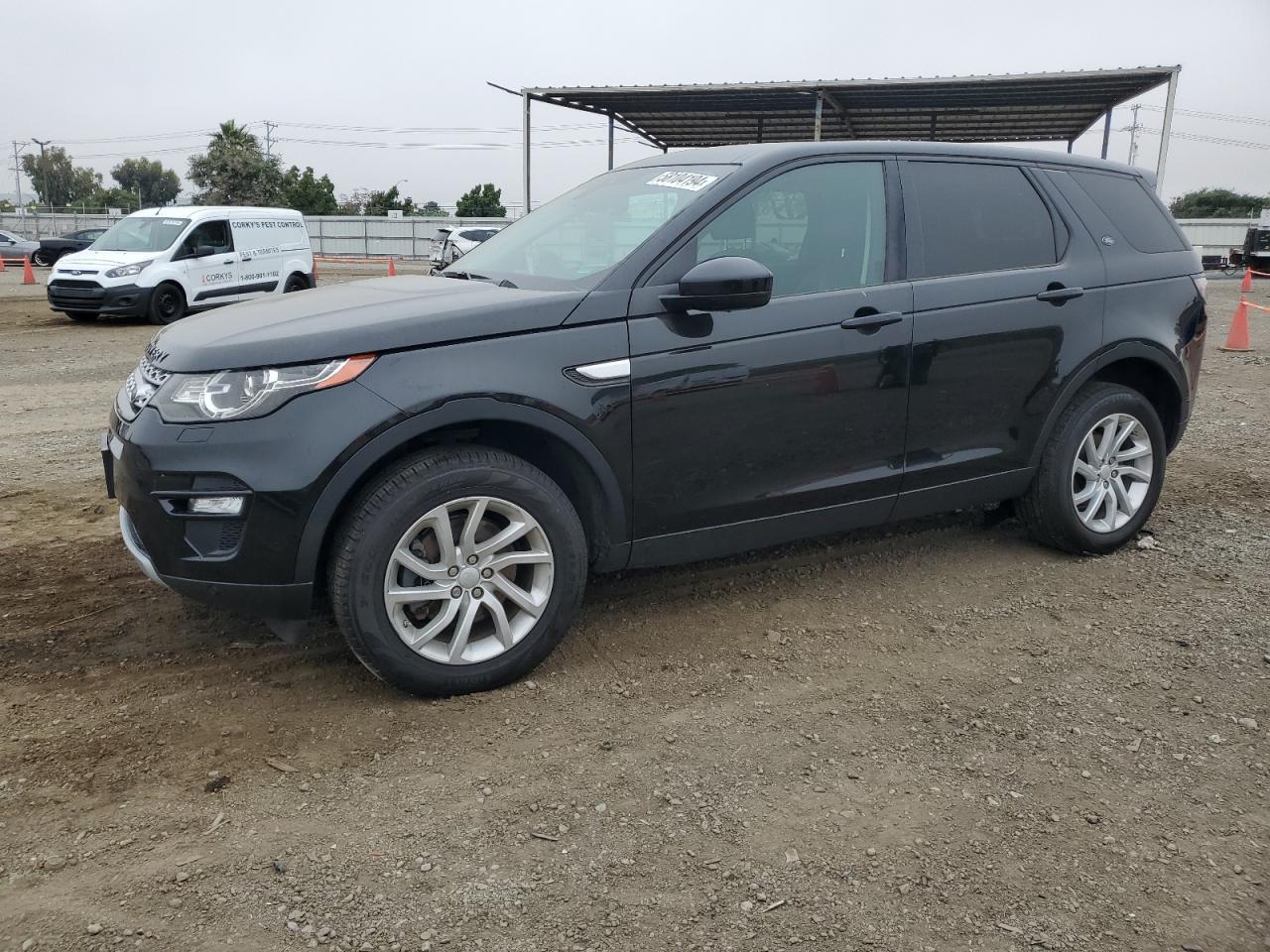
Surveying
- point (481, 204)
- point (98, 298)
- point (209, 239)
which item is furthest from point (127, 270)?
point (481, 204)

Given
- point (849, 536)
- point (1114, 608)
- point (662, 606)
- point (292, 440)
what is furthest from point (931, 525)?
point (292, 440)

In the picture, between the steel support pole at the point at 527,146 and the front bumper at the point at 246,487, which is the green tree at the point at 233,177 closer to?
the steel support pole at the point at 527,146

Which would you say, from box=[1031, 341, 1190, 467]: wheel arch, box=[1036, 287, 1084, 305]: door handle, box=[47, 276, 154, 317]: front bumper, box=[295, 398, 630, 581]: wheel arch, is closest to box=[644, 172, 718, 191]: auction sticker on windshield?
box=[295, 398, 630, 581]: wheel arch

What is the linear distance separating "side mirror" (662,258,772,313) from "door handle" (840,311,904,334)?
0.49 metres

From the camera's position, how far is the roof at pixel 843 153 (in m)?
3.83

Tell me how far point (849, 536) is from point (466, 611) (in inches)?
91.6

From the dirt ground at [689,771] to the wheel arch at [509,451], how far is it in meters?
0.51

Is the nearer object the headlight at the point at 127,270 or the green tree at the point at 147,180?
the headlight at the point at 127,270

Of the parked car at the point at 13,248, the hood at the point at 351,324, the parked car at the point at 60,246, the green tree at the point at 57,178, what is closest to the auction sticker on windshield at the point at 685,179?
the hood at the point at 351,324

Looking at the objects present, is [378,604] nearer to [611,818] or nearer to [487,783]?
[487,783]

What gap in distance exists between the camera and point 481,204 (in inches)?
1912

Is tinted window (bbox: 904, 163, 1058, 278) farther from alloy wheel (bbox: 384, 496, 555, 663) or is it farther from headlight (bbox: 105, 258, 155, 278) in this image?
headlight (bbox: 105, 258, 155, 278)

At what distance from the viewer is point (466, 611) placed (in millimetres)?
3211

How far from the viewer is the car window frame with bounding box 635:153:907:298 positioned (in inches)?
138
